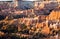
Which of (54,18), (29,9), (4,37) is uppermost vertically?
(29,9)

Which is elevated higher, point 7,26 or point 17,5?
point 17,5

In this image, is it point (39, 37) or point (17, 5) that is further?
point (17, 5)

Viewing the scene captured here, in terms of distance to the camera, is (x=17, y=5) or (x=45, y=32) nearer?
(x=45, y=32)

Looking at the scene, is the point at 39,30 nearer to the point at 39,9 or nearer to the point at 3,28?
the point at 39,9

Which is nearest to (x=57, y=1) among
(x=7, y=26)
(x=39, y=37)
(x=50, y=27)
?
(x=50, y=27)

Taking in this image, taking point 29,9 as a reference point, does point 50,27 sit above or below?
below

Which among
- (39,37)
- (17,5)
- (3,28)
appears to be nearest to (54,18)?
(39,37)

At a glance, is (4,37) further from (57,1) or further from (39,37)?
(57,1)

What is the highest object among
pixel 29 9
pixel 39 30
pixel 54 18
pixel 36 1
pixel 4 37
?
pixel 36 1
